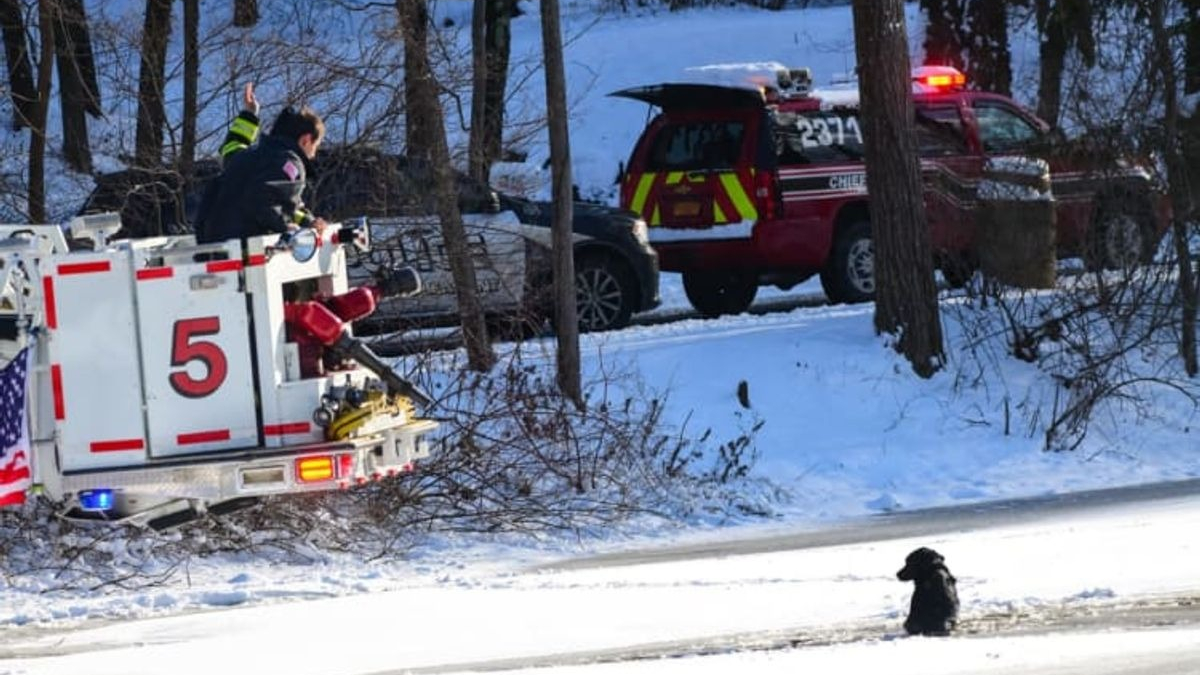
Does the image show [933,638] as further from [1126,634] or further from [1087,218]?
[1087,218]

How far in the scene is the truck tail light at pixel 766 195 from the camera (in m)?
19.2

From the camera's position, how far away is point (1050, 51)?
2666cm

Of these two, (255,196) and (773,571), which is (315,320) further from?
(773,571)

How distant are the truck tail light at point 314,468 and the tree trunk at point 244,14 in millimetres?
7725

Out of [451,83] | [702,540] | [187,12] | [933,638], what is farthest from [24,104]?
[933,638]

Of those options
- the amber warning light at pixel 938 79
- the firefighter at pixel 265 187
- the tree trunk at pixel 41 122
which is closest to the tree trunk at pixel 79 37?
the tree trunk at pixel 41 122

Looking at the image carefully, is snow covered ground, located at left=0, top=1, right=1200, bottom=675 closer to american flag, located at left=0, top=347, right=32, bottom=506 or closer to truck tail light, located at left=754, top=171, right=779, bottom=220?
american flag, located at left=0, top=347, right=32, bottom=506

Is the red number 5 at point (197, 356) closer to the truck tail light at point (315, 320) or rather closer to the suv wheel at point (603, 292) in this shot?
the truck tail light at point (315, 320)

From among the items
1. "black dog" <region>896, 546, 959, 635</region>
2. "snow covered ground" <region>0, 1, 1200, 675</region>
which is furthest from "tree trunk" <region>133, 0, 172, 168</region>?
"black dog" <region>896, 546, 959, 635</region>

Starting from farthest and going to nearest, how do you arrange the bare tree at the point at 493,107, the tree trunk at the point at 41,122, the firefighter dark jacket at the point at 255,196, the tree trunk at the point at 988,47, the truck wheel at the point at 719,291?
the tree trunk at the point at 988,47, the truck wheel at the point at 719,291, the bare tree at the point at 493,107, the tree trunk at the point at 41,122, the firefighter dark jacket at the point at 255,196

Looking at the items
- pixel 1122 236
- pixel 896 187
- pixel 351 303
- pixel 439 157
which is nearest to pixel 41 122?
pixel 439 157

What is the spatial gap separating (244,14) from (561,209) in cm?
314

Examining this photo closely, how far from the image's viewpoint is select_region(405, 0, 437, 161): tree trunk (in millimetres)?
14539

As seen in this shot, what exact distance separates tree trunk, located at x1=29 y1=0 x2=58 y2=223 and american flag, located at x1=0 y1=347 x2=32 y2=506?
20.3ft
